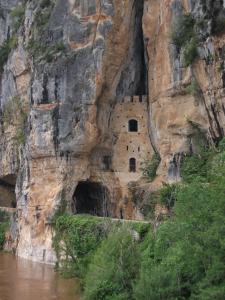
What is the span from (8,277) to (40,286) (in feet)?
10.4

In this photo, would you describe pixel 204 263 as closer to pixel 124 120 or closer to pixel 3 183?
pixel 124 120

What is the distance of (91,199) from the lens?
129 ft

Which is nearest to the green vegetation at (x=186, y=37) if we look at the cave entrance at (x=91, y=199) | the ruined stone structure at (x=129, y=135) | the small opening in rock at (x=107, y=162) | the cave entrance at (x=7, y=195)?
the ruined stone structure at (x=129, y=135)

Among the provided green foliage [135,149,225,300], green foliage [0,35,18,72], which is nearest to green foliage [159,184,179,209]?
green foliage [135,149,225,300]

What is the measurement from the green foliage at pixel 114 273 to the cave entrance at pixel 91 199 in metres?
15.2

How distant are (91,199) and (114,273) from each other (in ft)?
62.2

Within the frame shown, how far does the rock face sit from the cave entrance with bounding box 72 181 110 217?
0.07 metres

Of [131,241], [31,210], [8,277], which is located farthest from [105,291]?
[31,210]

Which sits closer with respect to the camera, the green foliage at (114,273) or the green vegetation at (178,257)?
the green vegetation at (178,257)

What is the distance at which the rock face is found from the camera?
33.8m

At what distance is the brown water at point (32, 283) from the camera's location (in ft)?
81.4

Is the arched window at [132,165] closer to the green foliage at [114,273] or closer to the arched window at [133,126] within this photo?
the arched window at [133,126]

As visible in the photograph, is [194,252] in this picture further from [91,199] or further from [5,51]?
[5,51]

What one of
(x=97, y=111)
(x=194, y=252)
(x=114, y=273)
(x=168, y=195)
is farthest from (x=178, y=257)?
(x=97, y=111)
